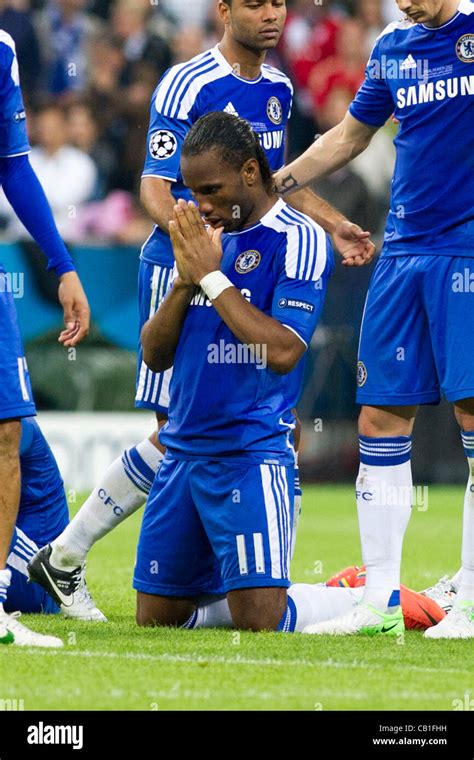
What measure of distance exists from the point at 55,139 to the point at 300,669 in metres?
9.67

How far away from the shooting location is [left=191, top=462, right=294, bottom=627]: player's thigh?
211 inches

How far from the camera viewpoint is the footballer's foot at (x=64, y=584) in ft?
19.3

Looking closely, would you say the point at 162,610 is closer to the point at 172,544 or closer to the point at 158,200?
the point at 172,544

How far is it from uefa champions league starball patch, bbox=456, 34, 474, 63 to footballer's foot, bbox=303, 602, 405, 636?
6.62ft

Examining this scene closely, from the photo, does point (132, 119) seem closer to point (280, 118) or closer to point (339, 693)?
point (280, 118)

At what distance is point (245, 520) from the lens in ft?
17.7

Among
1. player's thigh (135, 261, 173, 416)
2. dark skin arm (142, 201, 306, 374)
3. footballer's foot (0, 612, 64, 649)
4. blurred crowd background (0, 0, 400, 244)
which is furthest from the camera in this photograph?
blurred crowd background (0, 0, 400, 244)

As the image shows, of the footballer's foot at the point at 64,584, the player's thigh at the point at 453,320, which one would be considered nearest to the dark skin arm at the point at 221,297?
the player's thigh at the point at 453,320

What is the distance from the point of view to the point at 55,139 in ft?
44.4

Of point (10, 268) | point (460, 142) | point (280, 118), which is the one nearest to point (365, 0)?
point (10, 268)

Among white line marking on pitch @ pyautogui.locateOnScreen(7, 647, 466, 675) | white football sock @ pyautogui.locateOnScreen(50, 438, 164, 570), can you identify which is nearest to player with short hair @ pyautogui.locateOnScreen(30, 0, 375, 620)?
white football sock @ pyautogui.locateOnScreen(50, 438, 164, 570)

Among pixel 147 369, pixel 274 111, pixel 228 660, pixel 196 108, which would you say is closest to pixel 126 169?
pixel 274 111

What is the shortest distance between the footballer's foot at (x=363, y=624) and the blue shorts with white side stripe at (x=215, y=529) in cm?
23

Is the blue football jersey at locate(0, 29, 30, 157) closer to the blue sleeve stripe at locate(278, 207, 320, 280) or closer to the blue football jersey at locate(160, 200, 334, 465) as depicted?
the blue football jersey at locate(160, 200, 334, 465)
